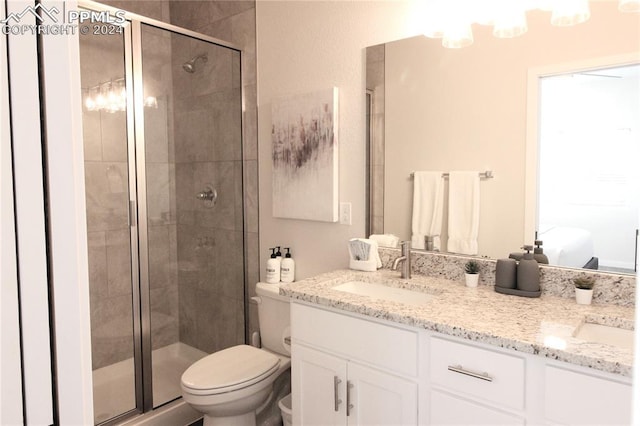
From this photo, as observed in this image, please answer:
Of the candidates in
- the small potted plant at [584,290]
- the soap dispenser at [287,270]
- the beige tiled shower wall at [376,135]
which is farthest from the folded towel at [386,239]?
the small potted plant at [584,290]

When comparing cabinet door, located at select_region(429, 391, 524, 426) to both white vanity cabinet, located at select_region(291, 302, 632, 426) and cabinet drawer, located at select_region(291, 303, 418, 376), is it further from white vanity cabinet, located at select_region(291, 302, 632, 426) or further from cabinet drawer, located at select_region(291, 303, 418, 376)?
cabinet drawer, located at select_region(291, 303, 418, 376)

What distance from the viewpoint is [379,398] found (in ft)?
4.99

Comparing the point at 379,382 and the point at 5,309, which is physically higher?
the point at 5,309

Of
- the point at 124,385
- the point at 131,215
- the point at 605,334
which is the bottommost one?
the point at 124,385

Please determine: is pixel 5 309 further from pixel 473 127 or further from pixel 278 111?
pixel 278 111

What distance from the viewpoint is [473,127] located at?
1812mm

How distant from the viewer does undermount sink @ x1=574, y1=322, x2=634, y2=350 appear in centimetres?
134

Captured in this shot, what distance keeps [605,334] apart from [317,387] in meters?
1.01

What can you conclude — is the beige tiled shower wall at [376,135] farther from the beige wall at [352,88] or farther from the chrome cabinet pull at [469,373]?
the chrome cabinet pull at [469,373]

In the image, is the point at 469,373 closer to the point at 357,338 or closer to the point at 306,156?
the point at 357,338

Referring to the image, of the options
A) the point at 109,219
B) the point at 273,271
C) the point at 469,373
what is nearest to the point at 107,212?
the point at 109,219

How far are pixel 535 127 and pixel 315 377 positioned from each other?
127cm

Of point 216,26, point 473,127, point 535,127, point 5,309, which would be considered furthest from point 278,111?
point 5,309

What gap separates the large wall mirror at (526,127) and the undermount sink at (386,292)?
0.97 feet
